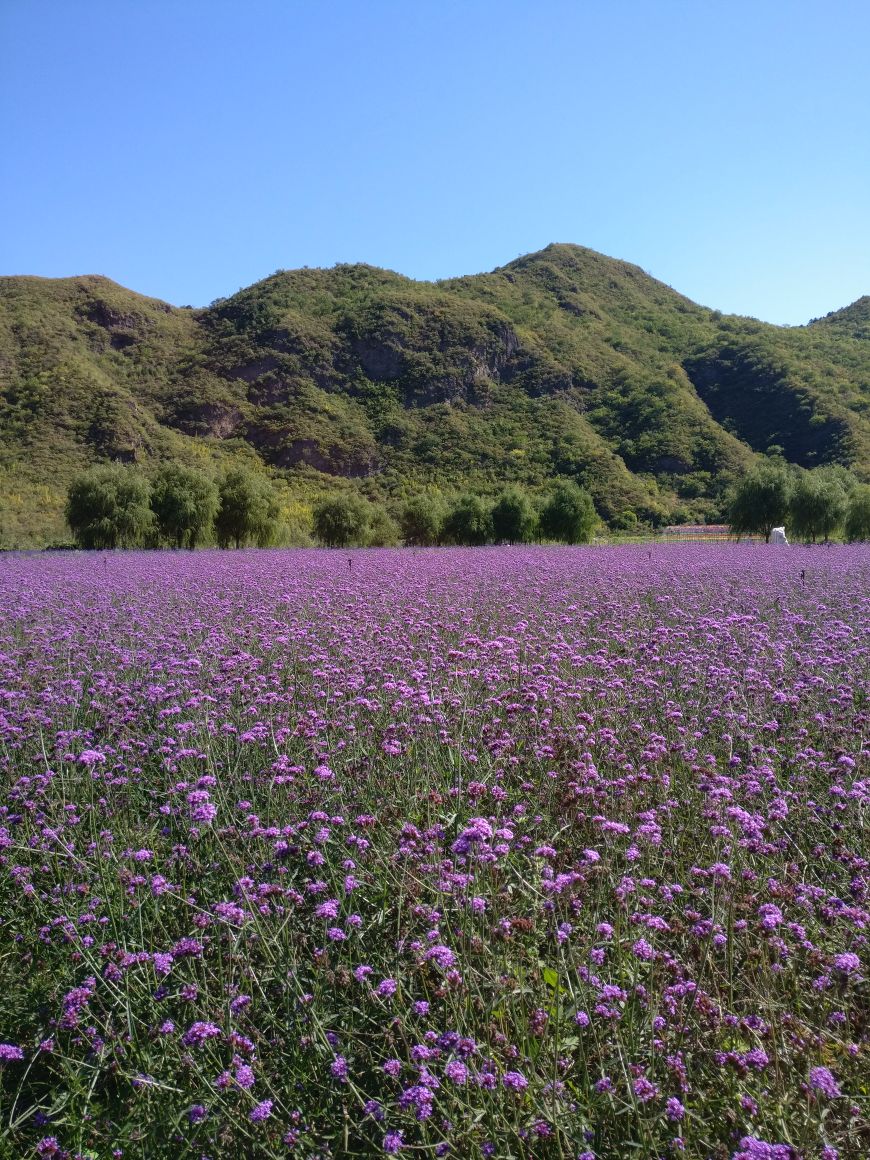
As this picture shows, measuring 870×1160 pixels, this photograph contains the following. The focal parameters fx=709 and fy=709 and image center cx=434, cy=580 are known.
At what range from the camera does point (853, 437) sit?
56250 mm

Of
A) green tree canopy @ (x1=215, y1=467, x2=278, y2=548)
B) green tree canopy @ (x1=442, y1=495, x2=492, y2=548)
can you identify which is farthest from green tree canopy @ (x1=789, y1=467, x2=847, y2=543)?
green tree canopy @ (x1=215, y1=467, x2=278, y2=548)

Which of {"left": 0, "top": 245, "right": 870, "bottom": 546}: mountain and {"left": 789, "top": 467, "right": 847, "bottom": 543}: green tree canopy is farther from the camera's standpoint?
{"left": 0, "top": 245, "right": 870, "bottom": 546}: mountain

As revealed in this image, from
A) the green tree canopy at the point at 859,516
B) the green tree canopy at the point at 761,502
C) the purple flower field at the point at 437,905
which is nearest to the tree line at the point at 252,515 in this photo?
the green tree canopy at the point at 761,502

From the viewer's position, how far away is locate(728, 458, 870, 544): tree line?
1313 inches

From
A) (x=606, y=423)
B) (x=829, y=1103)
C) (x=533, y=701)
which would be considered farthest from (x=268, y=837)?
(x=606, y=423)

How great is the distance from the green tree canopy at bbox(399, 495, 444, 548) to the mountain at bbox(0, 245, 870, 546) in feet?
26.5

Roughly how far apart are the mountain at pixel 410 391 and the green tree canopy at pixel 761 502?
1704 cm

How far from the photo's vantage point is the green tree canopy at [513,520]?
38.1 metres

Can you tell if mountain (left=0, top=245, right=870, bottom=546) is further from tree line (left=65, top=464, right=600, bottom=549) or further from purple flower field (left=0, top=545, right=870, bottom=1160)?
purple flower field (left=0, top=545, right=870, bottom=1160)

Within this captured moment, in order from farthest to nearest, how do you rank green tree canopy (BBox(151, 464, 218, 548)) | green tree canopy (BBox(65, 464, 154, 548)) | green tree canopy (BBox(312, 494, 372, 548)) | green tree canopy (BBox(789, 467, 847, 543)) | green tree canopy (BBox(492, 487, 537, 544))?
green tree canopy (BBox(492, 487, 537, 544)), green tree canopy (BBox(312, 494, 372, 548)), green tree canopy (BBox(789, 467, 847, 543)), green tree canopy (BBox(151, 464, 218, 548)), green tree canopy (BBox(65, 464, 154, 548))

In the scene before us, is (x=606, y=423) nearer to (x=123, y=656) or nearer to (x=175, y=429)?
(x=175, y=429)

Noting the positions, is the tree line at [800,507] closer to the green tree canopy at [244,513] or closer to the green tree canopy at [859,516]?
the green tree canopy at [859,516]

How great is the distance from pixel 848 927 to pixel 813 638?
4501 millimetres

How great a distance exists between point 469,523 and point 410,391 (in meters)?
40.9
